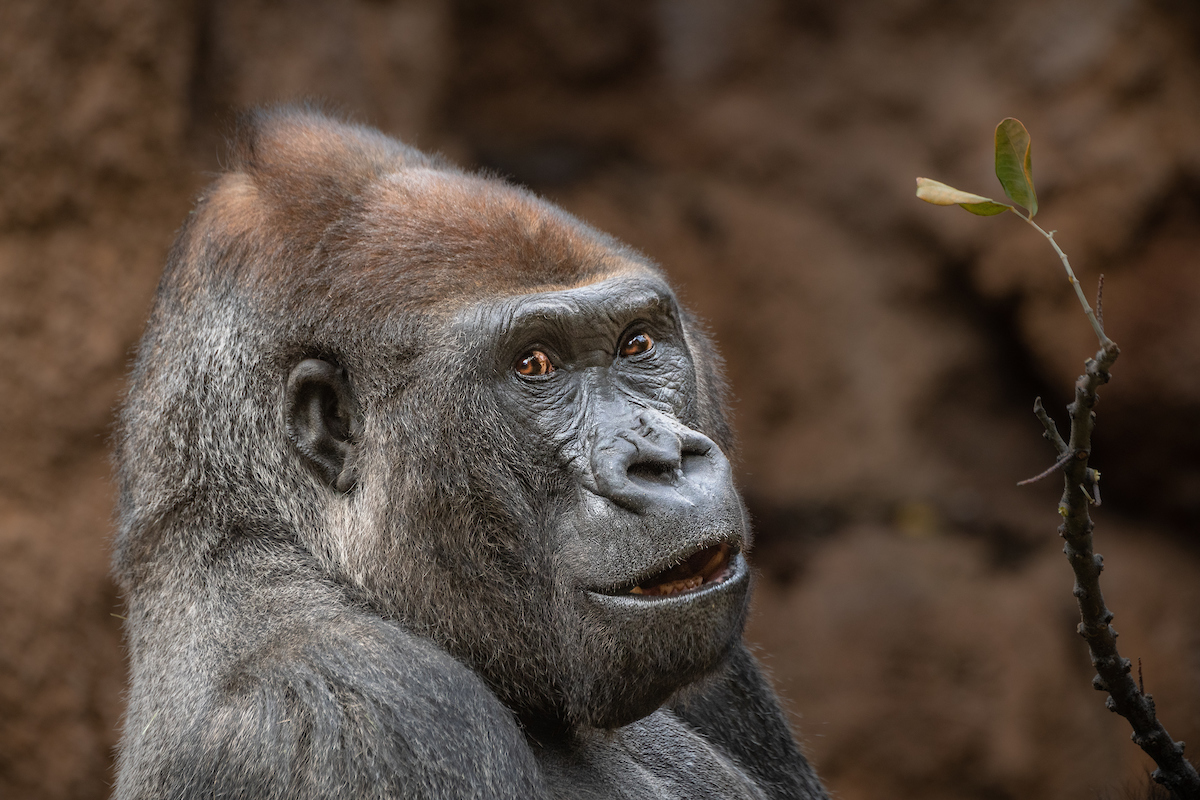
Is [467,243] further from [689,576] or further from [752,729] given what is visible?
[752,729]

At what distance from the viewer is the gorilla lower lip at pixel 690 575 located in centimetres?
248

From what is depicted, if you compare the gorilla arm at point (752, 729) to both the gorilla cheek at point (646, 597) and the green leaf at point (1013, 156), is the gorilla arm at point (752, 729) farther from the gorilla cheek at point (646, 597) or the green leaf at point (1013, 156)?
the green leaf at point (1013, 156)

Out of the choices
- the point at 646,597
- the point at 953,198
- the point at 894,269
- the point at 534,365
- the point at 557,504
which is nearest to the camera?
the point at 953,198

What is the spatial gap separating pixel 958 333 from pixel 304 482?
5.97 metres

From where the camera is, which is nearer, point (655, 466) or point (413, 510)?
point (655, 466)

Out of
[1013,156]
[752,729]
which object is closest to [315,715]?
[752,729]

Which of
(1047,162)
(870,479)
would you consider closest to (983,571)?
(870,479)

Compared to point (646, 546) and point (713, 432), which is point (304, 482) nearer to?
point (646, 546)

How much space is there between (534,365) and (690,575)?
65 centimetres

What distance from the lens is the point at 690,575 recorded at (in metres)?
2.50

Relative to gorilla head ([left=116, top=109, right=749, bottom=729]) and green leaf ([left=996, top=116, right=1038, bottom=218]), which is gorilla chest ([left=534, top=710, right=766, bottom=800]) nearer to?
gorilla head ([left=116, top=109, right=749, bottom=729])

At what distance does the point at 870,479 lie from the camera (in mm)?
7586

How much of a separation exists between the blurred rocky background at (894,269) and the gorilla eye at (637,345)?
12.0 feet

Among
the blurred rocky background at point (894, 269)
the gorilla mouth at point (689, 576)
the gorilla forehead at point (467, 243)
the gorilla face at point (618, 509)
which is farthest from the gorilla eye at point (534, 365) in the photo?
the blurred rocky background at point (894, 269)
